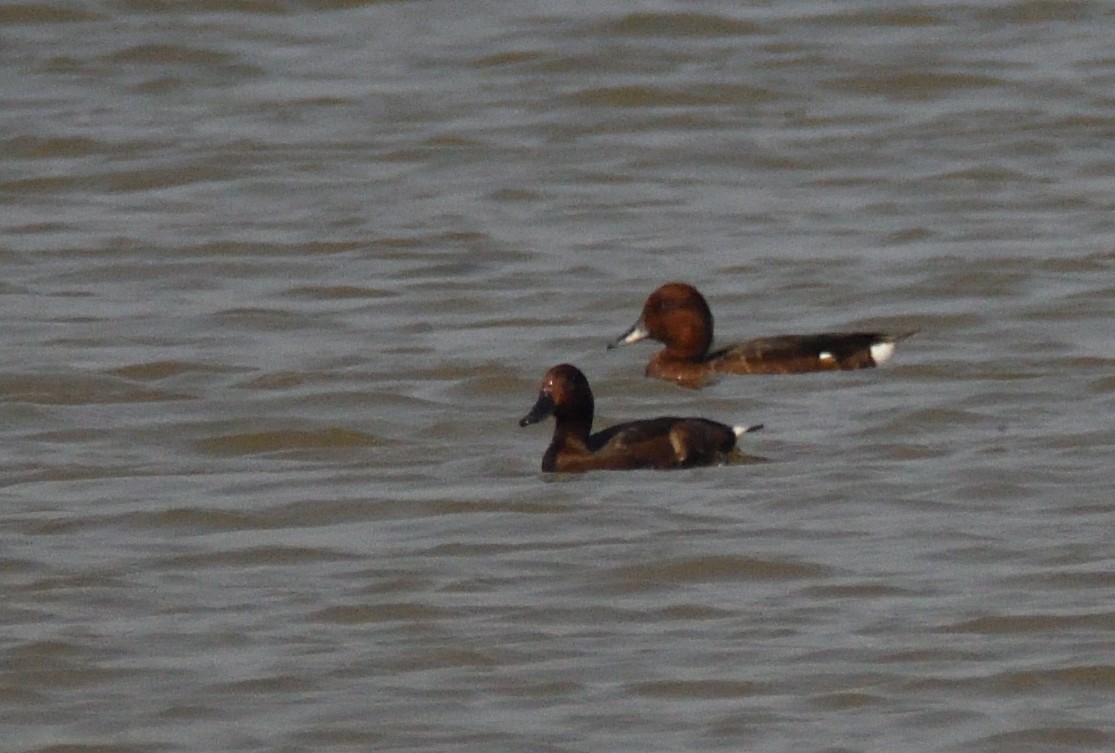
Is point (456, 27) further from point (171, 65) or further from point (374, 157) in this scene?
point (374, 157)

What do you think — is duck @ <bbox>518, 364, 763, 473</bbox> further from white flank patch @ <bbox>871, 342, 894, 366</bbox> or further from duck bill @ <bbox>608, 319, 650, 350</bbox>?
duck bill @ <bbox>608, 319, 650, 350</bbox>

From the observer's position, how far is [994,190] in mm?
14352

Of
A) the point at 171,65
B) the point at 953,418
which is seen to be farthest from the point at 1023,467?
the point at 171,65

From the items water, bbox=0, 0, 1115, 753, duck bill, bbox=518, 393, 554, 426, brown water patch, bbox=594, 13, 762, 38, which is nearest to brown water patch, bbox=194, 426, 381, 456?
water, bbox=0, 0, 1115, 753

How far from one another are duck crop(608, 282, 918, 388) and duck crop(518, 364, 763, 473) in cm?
117

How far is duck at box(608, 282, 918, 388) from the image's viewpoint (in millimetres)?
10781

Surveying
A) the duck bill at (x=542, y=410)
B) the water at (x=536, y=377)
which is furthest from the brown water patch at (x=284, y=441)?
the duck bill at (x=542, y=410)

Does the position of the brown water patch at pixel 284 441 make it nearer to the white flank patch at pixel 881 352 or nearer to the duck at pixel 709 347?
the duck at pixel 709 347

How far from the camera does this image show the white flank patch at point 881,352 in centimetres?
1084

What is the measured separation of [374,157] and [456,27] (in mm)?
3193

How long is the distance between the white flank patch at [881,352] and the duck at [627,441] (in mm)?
1286

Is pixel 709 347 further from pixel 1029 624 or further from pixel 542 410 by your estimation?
pixel 1029 624

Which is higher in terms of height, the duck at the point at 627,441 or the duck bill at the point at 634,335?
the duck at the point at 627,441

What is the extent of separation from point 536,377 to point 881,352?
1186mm
